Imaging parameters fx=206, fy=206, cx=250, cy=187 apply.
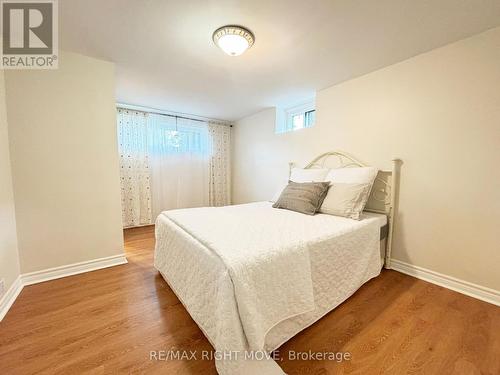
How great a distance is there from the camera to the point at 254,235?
142 centimetres

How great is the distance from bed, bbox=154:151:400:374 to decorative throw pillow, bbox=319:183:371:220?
0.11m

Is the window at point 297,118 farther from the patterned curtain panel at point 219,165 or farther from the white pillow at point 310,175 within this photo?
the patterned curtain panel at point 219,165

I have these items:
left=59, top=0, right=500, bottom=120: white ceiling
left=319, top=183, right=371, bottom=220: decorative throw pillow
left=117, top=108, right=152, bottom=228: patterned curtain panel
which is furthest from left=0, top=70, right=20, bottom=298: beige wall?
left=319, top=183, right=371, bottom=220: decorative throw pillow

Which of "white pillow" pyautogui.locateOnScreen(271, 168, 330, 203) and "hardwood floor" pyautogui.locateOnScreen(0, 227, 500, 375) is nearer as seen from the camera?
"hardwood floor" pyautogui.locateOnScreen(0, 227, 500, 375)

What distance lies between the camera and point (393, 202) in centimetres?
216

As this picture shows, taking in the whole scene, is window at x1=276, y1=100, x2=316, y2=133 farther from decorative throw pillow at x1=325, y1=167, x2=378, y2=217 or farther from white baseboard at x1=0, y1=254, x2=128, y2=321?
white baseboard at x1=0, y1=254, x2=128, y2=321

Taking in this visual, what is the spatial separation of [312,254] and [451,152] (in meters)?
1.64

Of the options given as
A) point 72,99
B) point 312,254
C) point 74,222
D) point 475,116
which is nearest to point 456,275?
point 475,116

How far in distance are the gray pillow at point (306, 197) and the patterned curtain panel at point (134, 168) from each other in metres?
2.73

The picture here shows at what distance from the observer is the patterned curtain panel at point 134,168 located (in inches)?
140

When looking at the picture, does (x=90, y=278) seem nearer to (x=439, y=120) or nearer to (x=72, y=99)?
(x=72, y=99)

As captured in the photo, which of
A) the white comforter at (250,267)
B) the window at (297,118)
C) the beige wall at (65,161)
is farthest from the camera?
the window at (297,118)

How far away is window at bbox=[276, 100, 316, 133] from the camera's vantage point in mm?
3282

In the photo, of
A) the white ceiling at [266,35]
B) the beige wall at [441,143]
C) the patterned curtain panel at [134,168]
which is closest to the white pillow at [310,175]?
the beige wall at [441,143]
